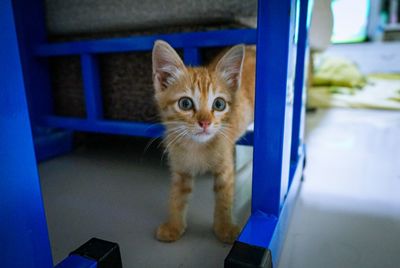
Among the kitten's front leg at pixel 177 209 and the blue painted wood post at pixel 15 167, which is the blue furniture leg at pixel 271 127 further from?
the blue painted wood post at pixel 15 167

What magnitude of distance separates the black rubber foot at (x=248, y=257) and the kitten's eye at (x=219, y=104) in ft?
1.06

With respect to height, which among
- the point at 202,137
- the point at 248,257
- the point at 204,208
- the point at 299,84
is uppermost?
the point at 299,84

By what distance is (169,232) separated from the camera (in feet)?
2.09

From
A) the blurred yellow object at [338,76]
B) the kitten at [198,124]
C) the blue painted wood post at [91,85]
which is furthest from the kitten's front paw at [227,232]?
the blurred yellow object at [338,76]

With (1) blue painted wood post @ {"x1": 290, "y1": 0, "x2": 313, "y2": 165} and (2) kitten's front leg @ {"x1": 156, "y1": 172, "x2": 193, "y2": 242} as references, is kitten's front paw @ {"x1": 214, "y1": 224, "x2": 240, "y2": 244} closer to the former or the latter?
(2) kitten's front leg @ {"x1": 156, "y1": 172, "x2": 193, "y2": 242}

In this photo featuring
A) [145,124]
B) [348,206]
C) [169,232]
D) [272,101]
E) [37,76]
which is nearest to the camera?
[272,101]

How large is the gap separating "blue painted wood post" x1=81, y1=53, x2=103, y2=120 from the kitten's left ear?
588 millimetres

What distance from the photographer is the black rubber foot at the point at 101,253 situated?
441 millimetres

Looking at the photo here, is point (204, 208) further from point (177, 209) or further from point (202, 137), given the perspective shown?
point (202, 137)

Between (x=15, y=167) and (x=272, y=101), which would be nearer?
(x=15, y=167)

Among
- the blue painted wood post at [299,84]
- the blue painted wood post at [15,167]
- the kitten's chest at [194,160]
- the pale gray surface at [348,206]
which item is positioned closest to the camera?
the blue painted wood post at [15,167]

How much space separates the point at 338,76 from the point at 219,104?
2.60m

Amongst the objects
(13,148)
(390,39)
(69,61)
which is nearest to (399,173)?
(13,148)

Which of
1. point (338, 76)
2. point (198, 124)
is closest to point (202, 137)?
point (198, 124)
